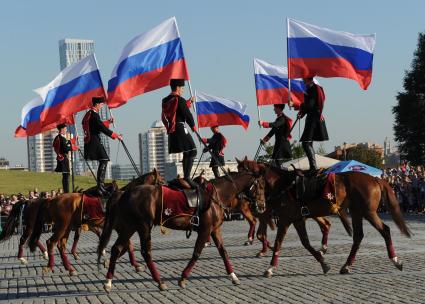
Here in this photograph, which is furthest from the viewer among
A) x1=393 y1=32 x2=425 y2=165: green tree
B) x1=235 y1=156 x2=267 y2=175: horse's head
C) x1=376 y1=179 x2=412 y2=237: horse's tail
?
x1=393 y1=32 x2=425 y2=165: green tree

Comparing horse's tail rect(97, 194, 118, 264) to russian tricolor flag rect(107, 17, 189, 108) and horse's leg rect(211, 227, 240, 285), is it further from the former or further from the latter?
russian tricolor flag rect(107, 17, 189, 108)

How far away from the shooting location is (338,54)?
16250mm

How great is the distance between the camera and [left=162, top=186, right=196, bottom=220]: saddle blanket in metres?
12.4

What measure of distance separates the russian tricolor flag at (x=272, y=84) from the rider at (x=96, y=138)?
5.83m

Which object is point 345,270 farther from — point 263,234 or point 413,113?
point 413,113

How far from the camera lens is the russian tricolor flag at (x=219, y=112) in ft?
81.2

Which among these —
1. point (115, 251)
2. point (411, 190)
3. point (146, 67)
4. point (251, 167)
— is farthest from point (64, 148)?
point (411, 190)

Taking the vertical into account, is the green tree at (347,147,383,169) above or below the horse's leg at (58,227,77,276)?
above

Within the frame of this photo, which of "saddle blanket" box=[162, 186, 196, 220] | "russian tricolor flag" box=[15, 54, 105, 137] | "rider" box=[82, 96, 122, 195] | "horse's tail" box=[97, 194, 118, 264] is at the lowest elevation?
"horse's tail" box=[97, 194, 118, 264]

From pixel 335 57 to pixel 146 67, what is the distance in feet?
13.6

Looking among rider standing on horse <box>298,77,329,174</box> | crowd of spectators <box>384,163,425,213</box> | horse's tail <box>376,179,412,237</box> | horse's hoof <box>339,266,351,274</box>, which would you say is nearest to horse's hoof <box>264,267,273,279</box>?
horse's hoof <box>339,266,351,274</box>

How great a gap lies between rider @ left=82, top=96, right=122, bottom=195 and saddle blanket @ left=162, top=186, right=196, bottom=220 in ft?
10.6

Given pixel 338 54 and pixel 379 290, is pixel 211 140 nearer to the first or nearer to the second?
pixel 338 54

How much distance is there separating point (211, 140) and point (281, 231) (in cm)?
819
